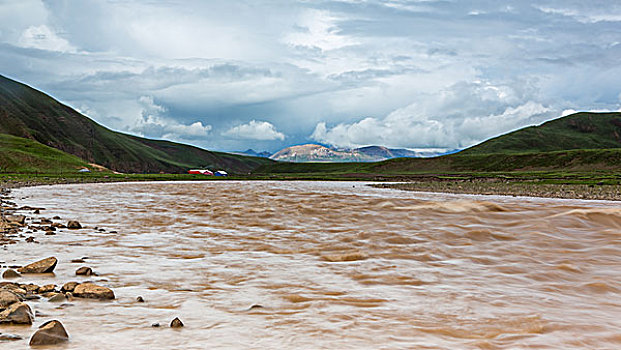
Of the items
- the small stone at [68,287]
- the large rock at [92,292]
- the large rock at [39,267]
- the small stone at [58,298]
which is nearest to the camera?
the small stone at [58,298]

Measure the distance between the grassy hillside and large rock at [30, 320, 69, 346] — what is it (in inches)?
5829

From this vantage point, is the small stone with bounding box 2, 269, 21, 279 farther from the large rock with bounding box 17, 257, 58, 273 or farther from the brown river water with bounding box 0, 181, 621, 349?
the large rock with bounding box 17, 257, 58, 273

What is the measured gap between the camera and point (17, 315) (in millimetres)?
7582

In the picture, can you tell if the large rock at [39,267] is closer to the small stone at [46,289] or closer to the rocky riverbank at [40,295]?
the rocky riverbank at [40,295]

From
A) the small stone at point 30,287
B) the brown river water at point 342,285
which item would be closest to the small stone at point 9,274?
the brown river water at point 342,285

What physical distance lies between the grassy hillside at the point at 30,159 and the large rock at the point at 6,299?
145965 millimetres

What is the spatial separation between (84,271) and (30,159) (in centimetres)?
16450

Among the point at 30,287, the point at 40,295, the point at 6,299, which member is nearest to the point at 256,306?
the point at 40,295

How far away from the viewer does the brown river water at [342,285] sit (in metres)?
7.66

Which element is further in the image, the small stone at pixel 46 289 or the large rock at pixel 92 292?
the small stone at pixel 46 289

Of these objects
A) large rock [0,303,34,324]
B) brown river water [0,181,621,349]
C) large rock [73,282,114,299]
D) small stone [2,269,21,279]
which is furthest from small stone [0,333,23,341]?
small stone [2,269,21,279]

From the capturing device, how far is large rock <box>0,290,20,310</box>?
818cm

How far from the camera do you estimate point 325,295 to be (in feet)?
34.0

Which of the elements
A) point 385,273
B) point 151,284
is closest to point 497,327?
point 385,273
